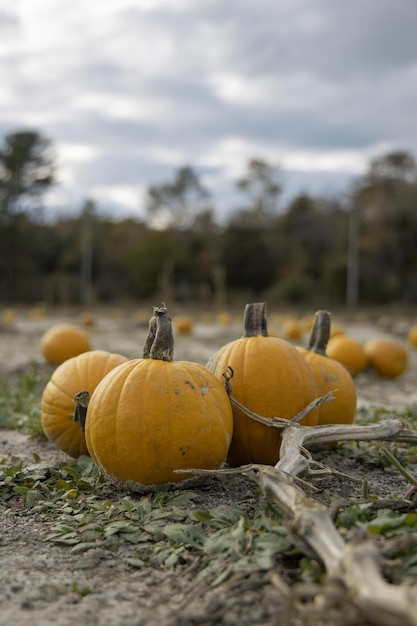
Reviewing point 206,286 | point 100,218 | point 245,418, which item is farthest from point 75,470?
point 100,218

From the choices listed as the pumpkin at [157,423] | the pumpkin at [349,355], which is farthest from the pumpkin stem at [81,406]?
the pumpkin at [349,355]

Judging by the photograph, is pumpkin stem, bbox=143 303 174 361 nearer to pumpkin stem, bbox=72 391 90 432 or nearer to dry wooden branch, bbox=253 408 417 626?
pumpkin stem, bbox=72 391 90 432

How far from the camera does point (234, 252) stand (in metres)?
29.2

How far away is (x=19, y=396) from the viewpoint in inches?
199

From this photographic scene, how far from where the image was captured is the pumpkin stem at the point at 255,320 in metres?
3.21

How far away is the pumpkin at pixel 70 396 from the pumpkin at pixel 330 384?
107 centimetres

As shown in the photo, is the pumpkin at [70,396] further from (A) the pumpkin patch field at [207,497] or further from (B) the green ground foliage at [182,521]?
(B) the green ground foliage at [182,521]

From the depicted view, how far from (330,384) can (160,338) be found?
42.9 inches

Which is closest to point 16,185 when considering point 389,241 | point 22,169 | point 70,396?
point 22,169

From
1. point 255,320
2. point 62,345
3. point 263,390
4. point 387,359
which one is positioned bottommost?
point 387,359

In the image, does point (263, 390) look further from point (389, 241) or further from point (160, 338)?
point (389, 241)

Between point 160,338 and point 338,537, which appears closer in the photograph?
point 338,537

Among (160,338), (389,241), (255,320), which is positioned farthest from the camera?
(389,241)

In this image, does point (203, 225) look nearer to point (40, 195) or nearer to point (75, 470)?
point (40, 195)
